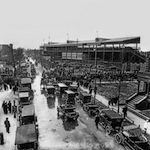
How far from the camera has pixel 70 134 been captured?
17.4 meters

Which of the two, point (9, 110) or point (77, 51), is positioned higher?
point (77, 51)

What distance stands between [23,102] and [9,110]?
2.56 metres

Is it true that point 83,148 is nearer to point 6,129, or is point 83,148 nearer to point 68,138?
point 68,138

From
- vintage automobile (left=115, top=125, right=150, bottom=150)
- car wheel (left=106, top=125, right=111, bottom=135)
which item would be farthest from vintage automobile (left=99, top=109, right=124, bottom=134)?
vintage automobile (left=115, top=125, right=150, bottom=150)

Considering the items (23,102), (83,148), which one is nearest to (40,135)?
(83,148)

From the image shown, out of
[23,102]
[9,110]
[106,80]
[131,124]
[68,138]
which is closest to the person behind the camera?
[68,138]

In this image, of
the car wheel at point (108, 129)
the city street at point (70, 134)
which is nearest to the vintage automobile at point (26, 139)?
the city street at point (70, 134)

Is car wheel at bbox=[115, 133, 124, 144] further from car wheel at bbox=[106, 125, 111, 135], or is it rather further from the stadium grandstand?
the stadium grandstand

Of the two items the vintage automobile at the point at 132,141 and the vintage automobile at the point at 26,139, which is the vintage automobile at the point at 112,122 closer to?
the vintage automobile at the point at 132,141

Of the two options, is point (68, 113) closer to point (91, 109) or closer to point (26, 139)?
point (91, 109)

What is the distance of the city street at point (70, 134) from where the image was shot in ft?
50.4

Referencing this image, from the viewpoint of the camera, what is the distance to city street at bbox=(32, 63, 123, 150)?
1535 cm

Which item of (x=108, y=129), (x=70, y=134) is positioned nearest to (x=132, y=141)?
(x=108, y=129)

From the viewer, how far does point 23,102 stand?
24984 mm
